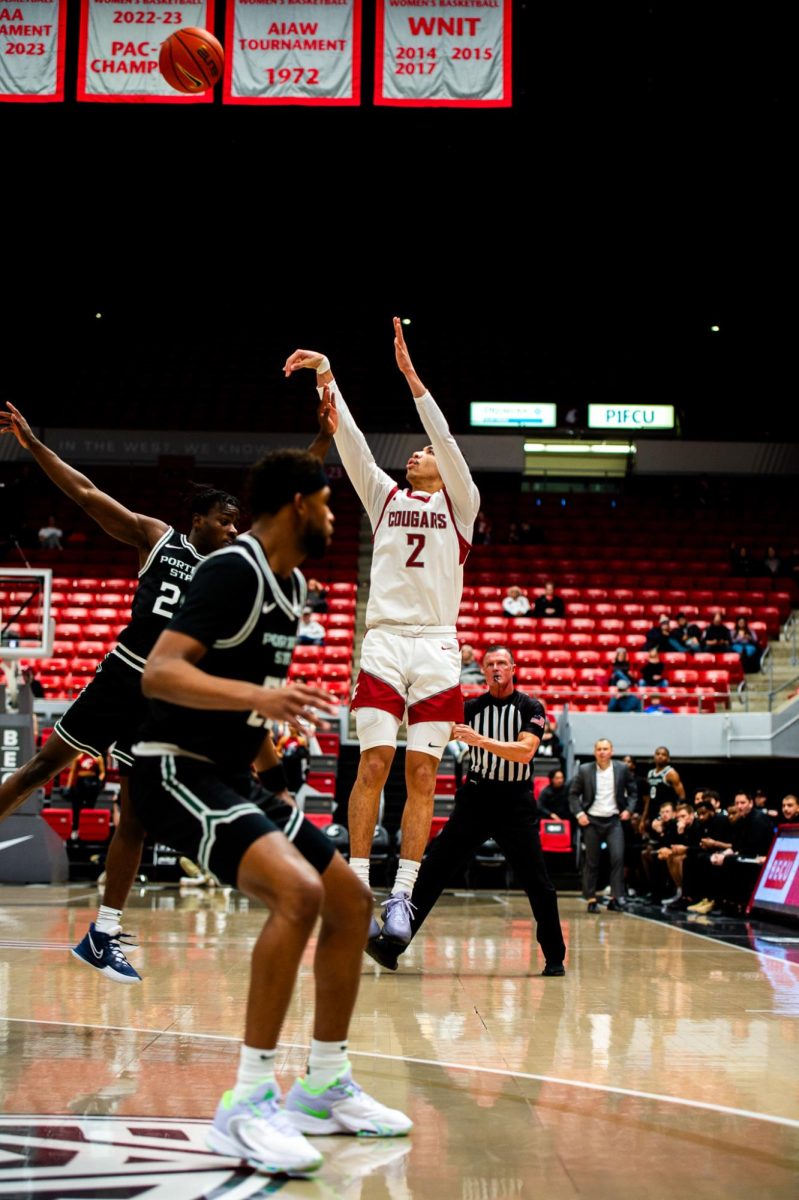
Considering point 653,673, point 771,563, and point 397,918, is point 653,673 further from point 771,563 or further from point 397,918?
point 397,918

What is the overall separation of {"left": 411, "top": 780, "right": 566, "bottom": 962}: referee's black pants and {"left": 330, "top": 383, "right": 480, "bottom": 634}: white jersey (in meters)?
1.66

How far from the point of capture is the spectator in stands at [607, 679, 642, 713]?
18672 millimetres

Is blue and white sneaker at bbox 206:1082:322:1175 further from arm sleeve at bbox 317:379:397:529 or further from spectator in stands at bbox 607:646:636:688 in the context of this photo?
spectator in stands at bbox 607:646:636:688

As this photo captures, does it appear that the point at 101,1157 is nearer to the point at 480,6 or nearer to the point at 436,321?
the point at 480,6

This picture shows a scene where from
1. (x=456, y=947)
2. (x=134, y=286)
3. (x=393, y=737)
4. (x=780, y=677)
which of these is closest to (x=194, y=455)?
(x=134, y=286)

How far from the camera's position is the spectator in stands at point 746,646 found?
2038cm

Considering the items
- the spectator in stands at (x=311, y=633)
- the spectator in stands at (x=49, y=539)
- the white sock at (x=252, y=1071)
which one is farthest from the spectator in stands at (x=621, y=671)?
the white sock at (x=252, y=1071)

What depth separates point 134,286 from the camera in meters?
28.8

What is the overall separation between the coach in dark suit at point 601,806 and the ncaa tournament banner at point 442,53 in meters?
7.75

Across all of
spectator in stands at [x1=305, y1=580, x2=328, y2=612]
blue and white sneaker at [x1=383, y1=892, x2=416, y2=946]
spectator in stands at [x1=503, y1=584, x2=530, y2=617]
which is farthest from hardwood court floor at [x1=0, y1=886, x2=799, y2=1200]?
spectator in stands at [x1=503, y1=584, x2=530, y2=617]

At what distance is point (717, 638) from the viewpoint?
20.8 m

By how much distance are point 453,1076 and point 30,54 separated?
13.6 meters

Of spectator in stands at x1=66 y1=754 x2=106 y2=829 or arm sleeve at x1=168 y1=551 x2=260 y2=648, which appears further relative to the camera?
spectator in stands at x1=66 y1=754 x2=106 y2=829

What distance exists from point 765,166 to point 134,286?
15159 millimetres
